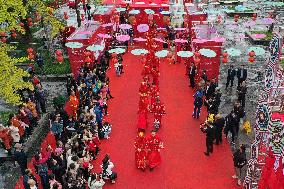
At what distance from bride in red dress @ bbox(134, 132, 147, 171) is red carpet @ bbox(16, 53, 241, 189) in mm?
254

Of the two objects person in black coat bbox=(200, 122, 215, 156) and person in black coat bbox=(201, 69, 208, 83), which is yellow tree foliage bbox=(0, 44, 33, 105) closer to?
person in black coat bbox=(200, 122, 215, 156)

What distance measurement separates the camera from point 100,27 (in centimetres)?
2298

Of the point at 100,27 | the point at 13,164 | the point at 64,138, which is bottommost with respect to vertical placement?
the point at 13,164

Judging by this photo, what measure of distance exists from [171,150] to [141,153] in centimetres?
177

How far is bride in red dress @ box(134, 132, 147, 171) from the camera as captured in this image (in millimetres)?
12531

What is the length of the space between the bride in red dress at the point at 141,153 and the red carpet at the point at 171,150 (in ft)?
0.83

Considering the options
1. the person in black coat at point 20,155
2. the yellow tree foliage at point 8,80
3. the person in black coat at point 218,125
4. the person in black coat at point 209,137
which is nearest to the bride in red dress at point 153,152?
the person in black coat at point 209,137

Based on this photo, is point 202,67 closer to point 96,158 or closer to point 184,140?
point 184,140

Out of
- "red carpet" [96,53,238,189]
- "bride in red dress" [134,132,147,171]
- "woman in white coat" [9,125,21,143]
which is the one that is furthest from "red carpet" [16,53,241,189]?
"woman in white coat" [9,125,21,143]

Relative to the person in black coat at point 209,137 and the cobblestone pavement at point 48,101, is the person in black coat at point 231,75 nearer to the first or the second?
the person in black coat at point 209,137

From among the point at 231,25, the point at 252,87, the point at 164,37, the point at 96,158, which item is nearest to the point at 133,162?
the point at 96,158

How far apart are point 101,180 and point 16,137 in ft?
13.9

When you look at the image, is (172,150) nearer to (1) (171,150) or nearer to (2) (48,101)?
(1) (171,150)

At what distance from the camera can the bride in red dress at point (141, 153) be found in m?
12.5
